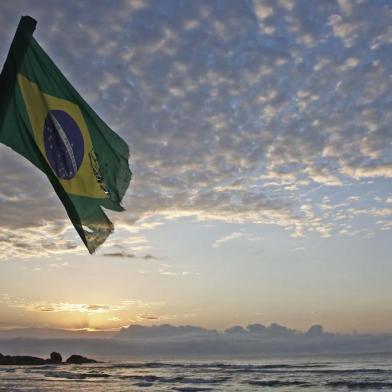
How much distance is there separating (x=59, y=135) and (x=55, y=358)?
134227mm

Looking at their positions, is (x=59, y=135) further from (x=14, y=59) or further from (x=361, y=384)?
(x=361, y=384)

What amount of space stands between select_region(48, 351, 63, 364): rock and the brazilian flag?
5184 inches

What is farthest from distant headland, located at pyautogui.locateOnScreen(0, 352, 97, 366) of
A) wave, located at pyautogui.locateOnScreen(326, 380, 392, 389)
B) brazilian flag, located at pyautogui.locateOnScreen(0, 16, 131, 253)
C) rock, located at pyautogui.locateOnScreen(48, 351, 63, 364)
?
brazilian flag, located at pyautogui.locateOnScreen(0, 16, 131, 253)

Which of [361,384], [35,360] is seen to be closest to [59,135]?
[361,384]

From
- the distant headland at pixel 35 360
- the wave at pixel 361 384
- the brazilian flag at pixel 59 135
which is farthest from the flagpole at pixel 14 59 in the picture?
the distant headland at pixel 35 360

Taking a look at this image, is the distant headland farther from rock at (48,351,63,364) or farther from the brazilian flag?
the brazilian flag

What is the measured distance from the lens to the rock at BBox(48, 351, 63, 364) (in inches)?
4980

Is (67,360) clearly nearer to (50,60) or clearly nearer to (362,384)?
(362,384)

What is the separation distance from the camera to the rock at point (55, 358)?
12650cm

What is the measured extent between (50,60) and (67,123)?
2.16 feet

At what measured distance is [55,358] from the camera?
127938mm

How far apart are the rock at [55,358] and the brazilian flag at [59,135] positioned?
5184 inches

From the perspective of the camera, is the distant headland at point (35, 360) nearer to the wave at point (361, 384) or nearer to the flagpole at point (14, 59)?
the wave at point (361, 384)

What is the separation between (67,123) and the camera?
209 inches
